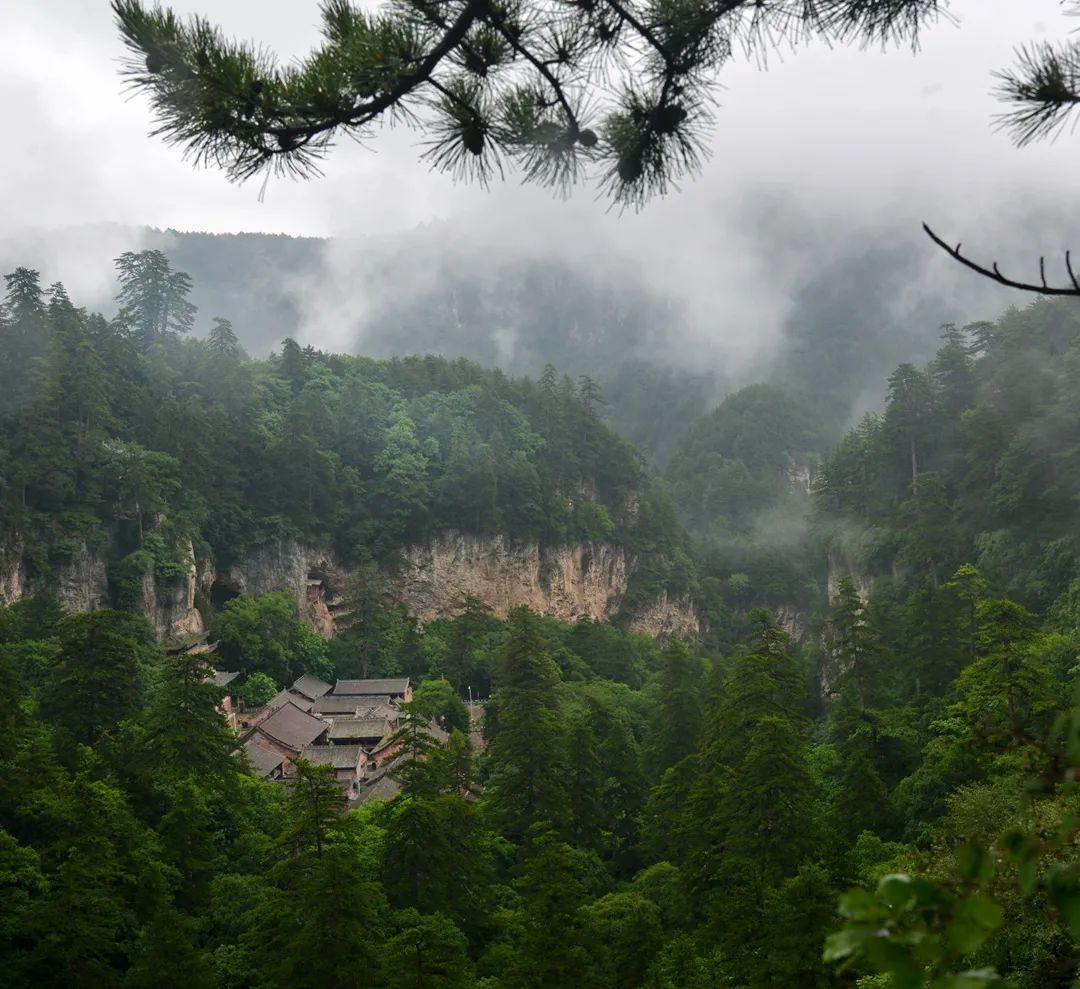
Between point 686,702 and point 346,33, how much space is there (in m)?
21.6

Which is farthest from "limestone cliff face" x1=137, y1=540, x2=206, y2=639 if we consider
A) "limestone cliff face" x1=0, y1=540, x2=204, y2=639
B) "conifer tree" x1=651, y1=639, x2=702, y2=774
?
"conifer tree" x1=651, y1=639, x2=702, y2=774

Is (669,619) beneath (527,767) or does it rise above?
above

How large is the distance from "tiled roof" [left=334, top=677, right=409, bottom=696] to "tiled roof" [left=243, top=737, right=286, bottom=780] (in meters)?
7.38

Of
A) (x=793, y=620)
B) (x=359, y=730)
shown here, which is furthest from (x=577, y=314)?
(x=359, y=730)

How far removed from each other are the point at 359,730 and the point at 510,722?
1183cm

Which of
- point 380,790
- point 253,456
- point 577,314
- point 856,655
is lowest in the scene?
point 380,790

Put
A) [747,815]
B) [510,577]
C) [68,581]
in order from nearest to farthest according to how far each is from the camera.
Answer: [747,815] → [68,581] → [510,577]

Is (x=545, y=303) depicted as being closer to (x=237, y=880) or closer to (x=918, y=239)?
(x=918, y=239)

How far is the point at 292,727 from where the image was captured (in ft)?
103

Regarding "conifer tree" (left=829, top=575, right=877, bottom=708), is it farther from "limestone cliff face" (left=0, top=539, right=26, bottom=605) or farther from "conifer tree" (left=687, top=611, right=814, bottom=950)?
"limestone cliff face" (left=0, top=539, right=26, bottom=605)

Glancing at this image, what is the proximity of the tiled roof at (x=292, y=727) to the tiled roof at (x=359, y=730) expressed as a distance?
18.0 inches

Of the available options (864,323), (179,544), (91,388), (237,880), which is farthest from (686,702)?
(864,323)

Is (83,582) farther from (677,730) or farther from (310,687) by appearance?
(677,730)

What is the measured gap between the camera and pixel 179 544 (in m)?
36.8
